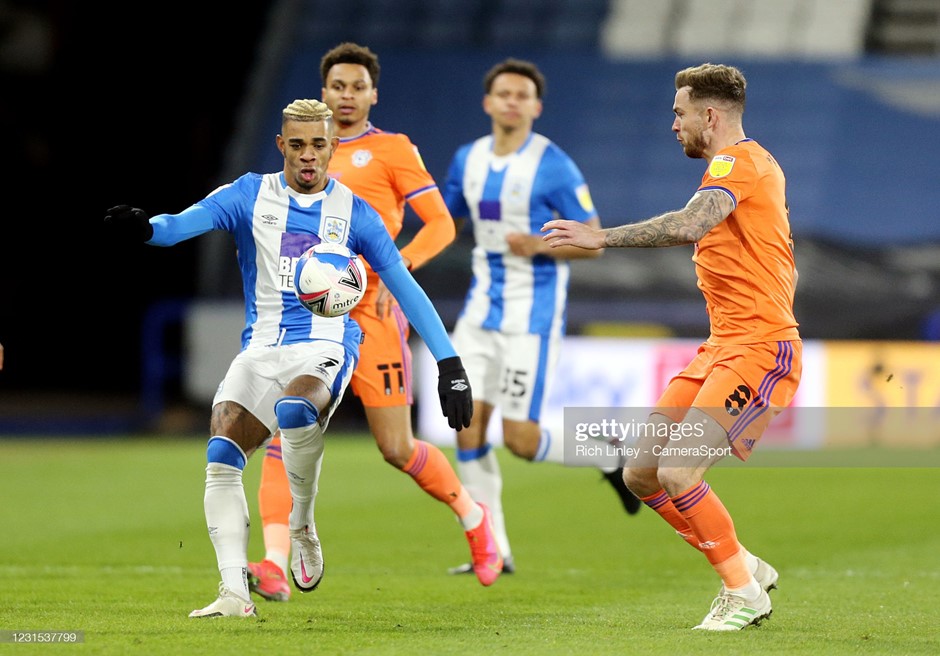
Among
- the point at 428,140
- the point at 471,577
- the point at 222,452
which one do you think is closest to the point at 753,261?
the point at 222,452

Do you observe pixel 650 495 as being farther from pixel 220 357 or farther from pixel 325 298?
pixel 220 357

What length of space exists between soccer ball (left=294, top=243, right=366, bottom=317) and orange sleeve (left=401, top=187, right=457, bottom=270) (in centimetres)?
129

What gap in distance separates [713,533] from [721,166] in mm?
1335

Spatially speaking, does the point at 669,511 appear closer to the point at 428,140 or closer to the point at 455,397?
the point at 455,397

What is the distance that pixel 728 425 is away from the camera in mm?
5512

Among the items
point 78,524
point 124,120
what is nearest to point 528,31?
point 124,120

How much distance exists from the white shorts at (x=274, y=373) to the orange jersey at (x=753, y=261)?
1482 mm

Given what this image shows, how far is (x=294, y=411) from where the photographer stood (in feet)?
18.8

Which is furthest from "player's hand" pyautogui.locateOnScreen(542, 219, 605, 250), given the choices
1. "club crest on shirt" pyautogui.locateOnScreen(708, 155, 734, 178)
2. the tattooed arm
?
"club crest on shirt" pyautogui.locateOnScreen(708, 155, 734, 178)

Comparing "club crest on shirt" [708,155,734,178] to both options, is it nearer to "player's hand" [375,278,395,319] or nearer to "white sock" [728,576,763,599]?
"white sock" [728,576,763,599]

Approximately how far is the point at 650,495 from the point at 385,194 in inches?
86.7

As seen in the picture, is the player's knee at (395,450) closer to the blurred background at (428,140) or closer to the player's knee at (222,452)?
the player's knee at (222,452)

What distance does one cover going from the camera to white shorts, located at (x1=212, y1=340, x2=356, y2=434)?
5812 mm

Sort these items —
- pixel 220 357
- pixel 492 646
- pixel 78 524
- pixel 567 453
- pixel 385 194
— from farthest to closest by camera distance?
1. pixel 220 357
2. pixel 78 524
3. pixel 567 453
4. pixel 385 194
5. pixel 492 646
